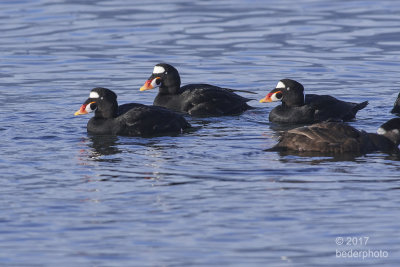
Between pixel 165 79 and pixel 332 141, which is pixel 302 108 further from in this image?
pixel 332 141

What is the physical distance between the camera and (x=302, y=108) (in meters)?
16.2

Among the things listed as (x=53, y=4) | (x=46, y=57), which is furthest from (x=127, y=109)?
(x=53, y=4)

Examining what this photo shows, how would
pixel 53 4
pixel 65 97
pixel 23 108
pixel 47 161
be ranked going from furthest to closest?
pixel 53 4, pixel 65 97, pixel 23 108, pixel 47 161

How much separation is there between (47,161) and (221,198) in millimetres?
3097

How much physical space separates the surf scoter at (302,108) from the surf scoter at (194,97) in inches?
38.7

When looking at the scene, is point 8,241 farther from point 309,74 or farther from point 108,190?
point 309,74

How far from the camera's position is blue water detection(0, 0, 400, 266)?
9.16 meters

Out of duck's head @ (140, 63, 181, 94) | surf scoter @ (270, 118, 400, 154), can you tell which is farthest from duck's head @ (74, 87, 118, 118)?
surf scoter @ (270, 118, 400, 154)

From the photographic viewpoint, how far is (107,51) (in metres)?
23.7

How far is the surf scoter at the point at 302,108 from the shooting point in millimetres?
16109

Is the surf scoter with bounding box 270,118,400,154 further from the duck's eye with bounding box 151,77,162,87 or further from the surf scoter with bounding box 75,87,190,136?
the duck's eye with bounding box 151,77,162,87

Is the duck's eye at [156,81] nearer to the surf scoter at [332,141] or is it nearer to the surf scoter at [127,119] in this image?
the surf scoter at [127,119]

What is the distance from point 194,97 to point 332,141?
4.48 metres

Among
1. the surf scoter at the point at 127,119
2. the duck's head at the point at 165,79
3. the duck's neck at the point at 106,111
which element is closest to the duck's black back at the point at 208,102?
the duck's head at the point at 165,79
